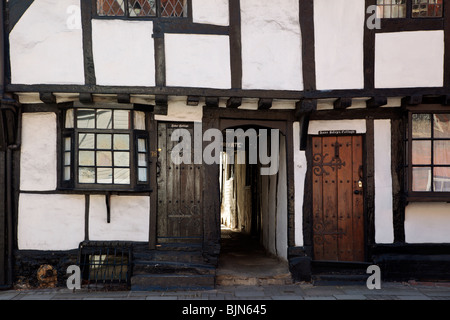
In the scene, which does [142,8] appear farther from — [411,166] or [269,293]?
[411,166]

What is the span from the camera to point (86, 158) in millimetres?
6242

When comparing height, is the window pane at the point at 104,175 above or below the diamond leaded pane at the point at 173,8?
below

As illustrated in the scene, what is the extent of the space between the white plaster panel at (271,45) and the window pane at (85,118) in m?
2.43

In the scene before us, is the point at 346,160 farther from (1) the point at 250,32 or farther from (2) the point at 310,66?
(1) the point at 250,32

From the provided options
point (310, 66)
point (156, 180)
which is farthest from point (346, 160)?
point (156, 180)

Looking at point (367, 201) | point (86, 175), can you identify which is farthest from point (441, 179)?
point (86, 175)

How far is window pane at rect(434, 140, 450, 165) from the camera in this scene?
647 centimetres

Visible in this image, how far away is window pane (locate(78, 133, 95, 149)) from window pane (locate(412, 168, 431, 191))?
5137 mm

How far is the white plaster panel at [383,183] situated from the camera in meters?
6.58

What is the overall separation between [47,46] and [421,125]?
601 centimetres

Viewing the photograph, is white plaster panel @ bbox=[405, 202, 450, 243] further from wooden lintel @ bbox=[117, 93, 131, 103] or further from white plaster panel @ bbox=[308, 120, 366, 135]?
wooden lintel @ bbox=[117, 93, 131, 103]

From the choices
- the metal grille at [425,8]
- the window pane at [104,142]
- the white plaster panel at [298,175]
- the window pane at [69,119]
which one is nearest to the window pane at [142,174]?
the window pane at [104,142]

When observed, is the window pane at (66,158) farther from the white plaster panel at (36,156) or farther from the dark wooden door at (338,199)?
the dark wooden door at (338,199)

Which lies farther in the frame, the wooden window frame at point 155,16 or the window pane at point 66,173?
the window pane at point 66,173
